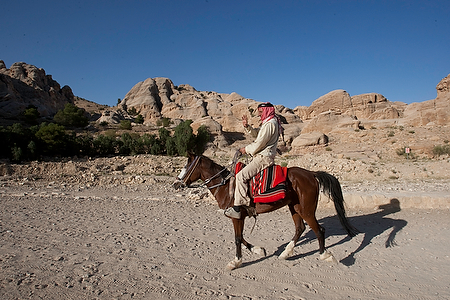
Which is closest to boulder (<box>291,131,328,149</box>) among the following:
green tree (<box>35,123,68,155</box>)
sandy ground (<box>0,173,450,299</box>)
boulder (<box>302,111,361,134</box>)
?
boulder (<box>302,111,361,134</box>)

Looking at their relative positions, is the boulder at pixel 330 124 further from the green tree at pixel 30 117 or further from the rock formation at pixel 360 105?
the green tree at pixel 30 117

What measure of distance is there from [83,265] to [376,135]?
30298 mm

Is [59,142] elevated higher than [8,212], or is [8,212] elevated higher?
[59,142]

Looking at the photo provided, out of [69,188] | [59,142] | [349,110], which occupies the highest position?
[349,110]

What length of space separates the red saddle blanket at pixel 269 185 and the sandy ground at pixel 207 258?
103 cm

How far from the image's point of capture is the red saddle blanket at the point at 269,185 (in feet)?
12.2

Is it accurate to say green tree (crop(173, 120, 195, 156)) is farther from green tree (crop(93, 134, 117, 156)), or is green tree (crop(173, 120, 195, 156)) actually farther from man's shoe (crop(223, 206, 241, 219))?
man's shoe (crop(223, 206, 241, 219))

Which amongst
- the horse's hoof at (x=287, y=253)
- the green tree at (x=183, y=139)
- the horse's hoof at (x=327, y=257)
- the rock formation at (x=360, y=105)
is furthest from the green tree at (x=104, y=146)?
the rock formation at (x=360, y=105)

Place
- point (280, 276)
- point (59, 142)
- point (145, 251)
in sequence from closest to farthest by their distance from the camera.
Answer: point (280, 276) → point (145, 251) → point (59, 142)

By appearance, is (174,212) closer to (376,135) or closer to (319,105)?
(376,135)

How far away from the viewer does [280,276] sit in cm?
352

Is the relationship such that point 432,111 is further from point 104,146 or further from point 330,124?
point 104,146

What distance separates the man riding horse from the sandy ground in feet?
3.09

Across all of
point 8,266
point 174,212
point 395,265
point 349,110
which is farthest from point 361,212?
point 349,110
